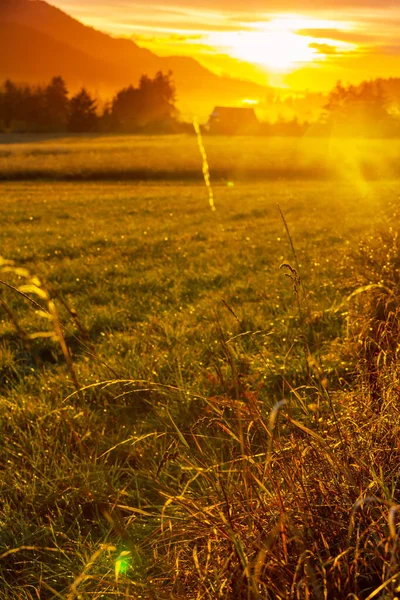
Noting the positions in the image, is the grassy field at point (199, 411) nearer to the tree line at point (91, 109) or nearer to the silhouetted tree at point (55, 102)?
the tree line at point (91, 109)

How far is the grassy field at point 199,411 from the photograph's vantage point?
200cm

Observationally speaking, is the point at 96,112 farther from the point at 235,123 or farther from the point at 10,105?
the point at 235,123

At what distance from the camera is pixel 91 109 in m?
77.7

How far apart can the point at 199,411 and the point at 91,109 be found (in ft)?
259

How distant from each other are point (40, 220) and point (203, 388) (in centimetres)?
1093

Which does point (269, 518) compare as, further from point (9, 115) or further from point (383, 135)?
point (9, 115)

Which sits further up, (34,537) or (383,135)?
(383,135)

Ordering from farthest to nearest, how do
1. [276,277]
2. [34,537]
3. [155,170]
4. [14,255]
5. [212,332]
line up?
[155,170], [14,255], [276,277], [212,332], [34,537]

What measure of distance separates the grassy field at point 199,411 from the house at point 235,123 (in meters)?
62.1

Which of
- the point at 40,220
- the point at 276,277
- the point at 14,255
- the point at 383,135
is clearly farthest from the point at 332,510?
the point at 383,135

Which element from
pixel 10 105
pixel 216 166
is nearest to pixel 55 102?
pixel 10 105

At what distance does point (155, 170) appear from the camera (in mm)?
33531

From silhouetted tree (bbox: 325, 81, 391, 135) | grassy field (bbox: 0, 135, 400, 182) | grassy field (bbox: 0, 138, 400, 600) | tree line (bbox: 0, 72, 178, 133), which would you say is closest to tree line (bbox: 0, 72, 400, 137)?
tree line (bbox: 0, 72, 178, 133)

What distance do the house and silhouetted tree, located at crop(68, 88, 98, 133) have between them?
15.7 metres
